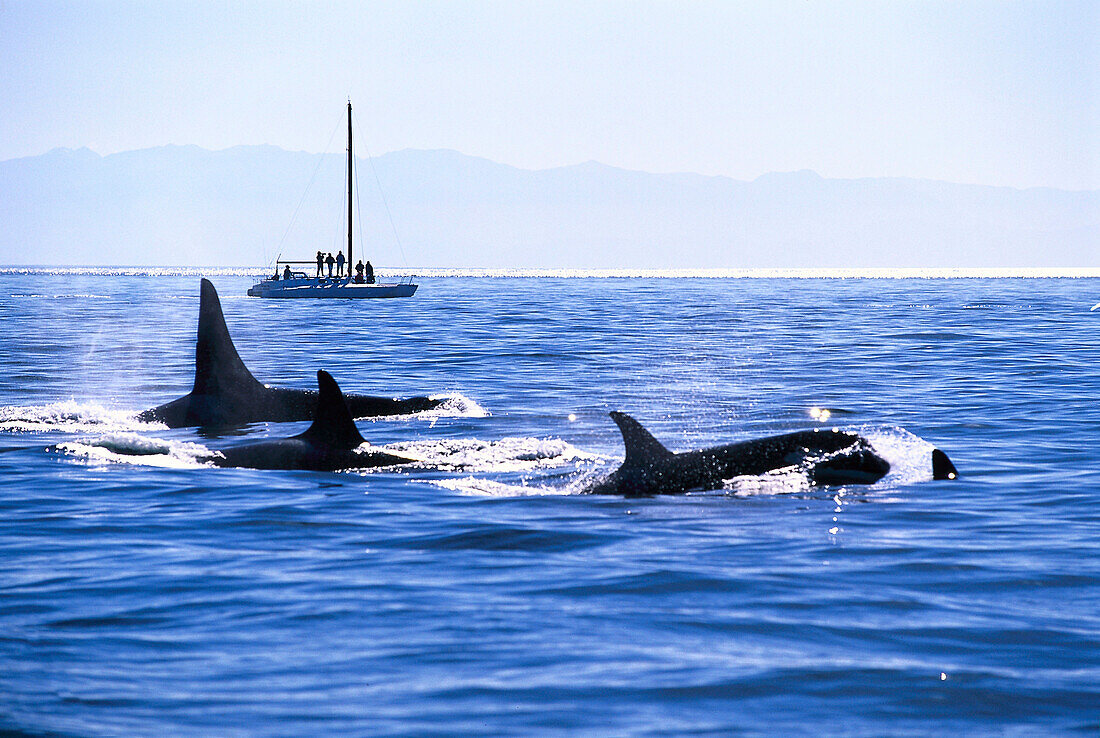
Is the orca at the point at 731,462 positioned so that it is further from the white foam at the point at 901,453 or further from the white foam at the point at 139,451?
the white foam at the point at 139,451

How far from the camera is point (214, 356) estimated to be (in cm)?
1781

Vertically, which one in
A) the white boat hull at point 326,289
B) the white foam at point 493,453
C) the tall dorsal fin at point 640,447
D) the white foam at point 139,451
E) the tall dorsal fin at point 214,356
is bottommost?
the white foam at point 139,451

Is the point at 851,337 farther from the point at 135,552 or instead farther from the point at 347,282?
the point at 347,282

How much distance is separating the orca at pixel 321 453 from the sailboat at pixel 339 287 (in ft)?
246

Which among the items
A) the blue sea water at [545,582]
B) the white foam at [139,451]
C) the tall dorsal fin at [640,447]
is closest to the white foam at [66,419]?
the blue sea water at [545,582]

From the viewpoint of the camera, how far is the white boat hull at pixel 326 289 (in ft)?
293

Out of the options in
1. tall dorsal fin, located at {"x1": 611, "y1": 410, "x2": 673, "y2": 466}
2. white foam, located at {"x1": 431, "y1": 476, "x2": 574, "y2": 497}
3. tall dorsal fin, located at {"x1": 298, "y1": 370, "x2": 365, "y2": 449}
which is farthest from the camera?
tall dorsal fin, located at {"x1": 298, "y1": 370, "x2": 365, "y2": 449}

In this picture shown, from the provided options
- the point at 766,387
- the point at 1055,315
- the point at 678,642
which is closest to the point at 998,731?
the point at 678,642

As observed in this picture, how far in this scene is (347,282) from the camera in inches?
3762

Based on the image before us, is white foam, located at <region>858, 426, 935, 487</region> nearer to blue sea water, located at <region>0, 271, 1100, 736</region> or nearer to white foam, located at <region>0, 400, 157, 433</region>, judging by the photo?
blue sea water, located at <region>0, 271, 1100, 736</region>

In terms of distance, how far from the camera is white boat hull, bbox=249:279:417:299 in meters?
89.2

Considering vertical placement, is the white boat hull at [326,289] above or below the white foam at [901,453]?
above

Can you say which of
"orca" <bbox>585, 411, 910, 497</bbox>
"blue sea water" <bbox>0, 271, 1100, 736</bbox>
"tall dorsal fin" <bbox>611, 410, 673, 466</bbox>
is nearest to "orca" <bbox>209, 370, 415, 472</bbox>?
"blue sea water" <bbox>0, 271, 1100, 736</bbox>

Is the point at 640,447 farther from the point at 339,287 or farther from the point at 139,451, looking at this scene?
the point at 339,287
